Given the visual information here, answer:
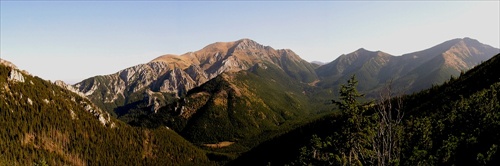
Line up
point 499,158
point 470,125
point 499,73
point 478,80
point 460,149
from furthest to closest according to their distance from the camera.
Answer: point 478,80, point 499,73, point 470,125, point 460,149, point 499,158

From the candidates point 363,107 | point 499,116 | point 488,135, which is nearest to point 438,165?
point 363,107

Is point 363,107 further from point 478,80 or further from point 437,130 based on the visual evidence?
point 478,80

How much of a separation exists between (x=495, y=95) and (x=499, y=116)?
92.0ft

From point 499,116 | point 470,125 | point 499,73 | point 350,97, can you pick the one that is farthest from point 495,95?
point 499,73

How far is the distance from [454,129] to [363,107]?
1560 inches

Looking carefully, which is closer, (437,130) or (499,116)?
(499,116)

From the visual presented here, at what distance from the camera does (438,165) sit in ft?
140

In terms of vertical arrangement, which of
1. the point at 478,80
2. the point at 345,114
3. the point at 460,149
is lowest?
the point at 478,80

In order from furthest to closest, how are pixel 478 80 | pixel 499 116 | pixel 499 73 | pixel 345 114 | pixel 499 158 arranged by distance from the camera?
pixel 478 80 < pixel 499 73 < pixel 499 116 < pixel 345 114 < pixel 499 158

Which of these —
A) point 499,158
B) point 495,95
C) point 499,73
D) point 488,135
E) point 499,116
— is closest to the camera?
point 499,158

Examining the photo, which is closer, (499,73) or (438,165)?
(438,165)

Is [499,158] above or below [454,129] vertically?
above

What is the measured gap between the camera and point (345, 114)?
47.3m

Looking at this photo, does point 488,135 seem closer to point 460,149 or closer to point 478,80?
point 460,149
